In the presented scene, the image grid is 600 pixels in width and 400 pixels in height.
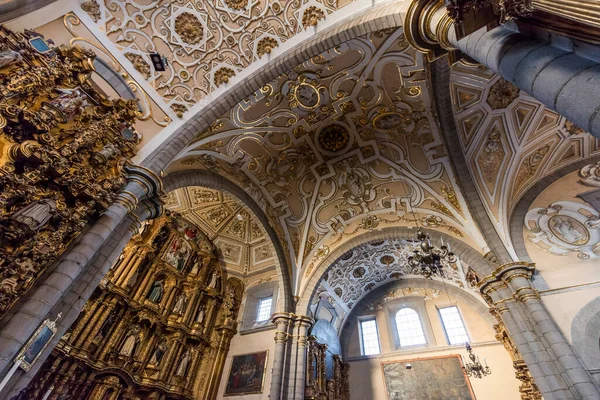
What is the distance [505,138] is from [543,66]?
6.96 metres

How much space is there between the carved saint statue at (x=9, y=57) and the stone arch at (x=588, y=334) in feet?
35.3

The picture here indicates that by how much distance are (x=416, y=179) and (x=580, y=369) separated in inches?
226

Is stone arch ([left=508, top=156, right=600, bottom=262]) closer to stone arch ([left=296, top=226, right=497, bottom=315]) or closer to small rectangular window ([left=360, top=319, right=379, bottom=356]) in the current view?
stone arch ([left=296, top=226, right=497, bottom=315])

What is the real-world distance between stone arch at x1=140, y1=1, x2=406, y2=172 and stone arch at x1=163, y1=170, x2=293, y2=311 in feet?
5.44

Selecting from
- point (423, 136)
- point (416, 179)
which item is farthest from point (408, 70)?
point (416, 179)

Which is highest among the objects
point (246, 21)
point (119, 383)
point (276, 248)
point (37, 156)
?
point (246, 21)

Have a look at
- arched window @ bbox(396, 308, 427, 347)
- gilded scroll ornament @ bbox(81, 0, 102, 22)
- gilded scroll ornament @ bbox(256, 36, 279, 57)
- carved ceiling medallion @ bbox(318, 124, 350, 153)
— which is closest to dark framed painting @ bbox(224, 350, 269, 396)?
arched window @ bbox(396, 308, 427, 347)

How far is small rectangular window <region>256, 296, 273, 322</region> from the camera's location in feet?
36.3

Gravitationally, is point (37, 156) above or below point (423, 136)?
below

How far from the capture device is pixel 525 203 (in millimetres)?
7555

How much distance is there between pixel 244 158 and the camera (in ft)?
29.7

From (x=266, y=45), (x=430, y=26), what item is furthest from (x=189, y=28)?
(x=430, y=26)

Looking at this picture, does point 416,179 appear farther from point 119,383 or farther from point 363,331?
point 119,383

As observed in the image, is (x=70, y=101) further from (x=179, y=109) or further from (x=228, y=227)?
(x=228, y=227)
